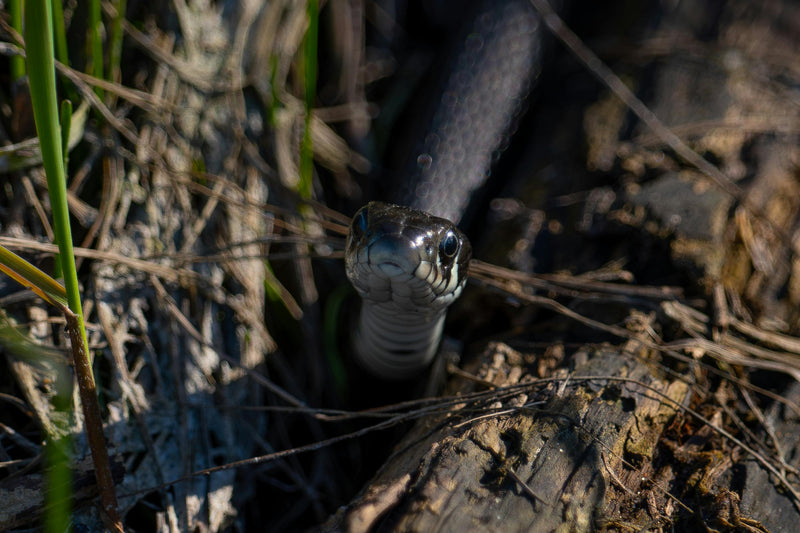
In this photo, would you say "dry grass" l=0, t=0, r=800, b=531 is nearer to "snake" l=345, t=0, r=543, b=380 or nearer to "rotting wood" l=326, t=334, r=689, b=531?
"rotting wood" l=326, t=334, r=689, b=531

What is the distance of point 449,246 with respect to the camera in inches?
94.5

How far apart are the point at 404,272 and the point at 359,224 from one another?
32 cm

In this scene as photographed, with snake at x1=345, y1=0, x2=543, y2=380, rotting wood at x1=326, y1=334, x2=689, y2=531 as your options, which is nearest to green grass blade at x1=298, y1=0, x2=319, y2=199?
snake at x1=345, y1=0, x2=543, y2=380

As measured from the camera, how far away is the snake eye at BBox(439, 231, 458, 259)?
93.2 inches

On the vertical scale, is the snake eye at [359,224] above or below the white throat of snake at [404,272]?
above

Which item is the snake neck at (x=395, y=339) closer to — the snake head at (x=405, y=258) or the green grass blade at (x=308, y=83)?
the snake head at (x=405, y=258)

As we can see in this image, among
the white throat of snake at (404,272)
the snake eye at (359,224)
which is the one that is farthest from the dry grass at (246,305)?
the snake eye at (359,224)

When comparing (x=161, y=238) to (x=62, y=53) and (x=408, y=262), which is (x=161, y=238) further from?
(x=408, y=262)

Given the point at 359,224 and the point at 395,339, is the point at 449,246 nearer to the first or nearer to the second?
the point at 359,224

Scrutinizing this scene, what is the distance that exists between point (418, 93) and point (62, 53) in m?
2.36

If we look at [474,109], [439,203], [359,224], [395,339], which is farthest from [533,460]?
[474,109]

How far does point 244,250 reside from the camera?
3117mm

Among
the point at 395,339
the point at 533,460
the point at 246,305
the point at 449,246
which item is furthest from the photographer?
the point at 246,305

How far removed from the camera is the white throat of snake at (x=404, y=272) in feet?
7.33
